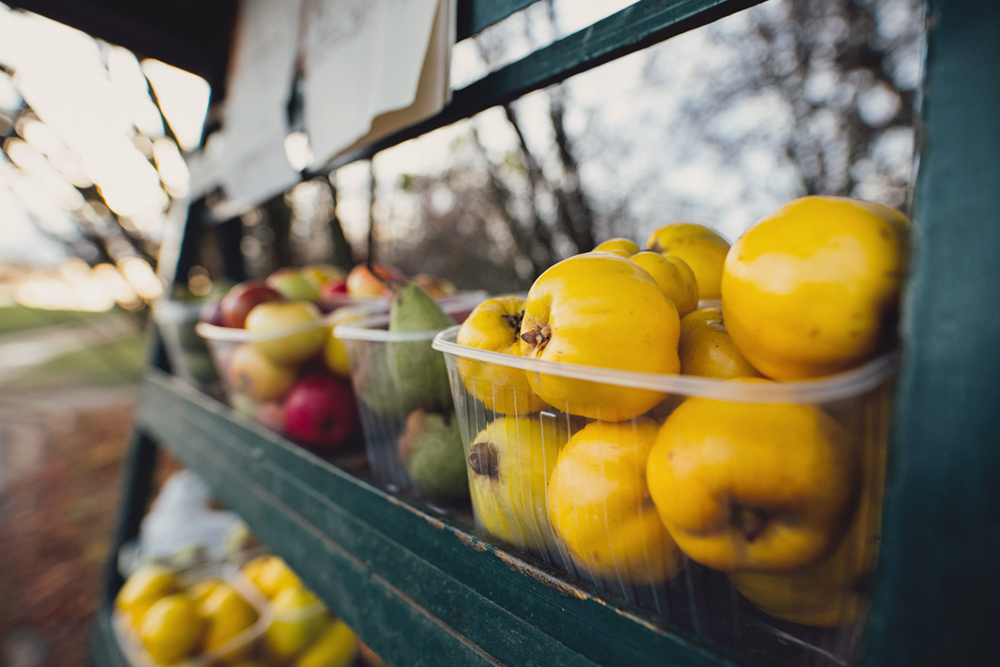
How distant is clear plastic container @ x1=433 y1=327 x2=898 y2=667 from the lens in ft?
0.91

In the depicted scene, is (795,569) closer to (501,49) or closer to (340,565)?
(340,565)

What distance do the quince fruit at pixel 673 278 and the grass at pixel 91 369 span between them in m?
6.05

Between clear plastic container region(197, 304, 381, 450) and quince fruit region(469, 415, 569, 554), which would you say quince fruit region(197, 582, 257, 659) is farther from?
quince fruit region(469, 415, 569, 554)

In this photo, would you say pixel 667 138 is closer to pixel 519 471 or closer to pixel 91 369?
pixel 519 471

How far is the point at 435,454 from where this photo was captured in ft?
1.87

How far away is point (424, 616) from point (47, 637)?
2661mm

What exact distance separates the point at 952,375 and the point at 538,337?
264 mm

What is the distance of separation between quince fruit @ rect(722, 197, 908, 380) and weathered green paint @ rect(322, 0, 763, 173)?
22 cm

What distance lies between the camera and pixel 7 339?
8.84 m

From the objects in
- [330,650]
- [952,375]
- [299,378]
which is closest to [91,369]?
[330,650]

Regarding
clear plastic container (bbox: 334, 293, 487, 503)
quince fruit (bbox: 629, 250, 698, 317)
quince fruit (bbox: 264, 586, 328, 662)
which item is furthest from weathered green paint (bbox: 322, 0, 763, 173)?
quince fruit (bbox: 264, 586, 328, 662)

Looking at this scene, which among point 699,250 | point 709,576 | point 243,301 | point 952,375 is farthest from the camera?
point 243,301

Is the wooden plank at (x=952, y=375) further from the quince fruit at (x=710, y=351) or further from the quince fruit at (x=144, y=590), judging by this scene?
the quince fruit at (x=144, y=590)

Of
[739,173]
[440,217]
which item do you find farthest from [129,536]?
[739,173]
